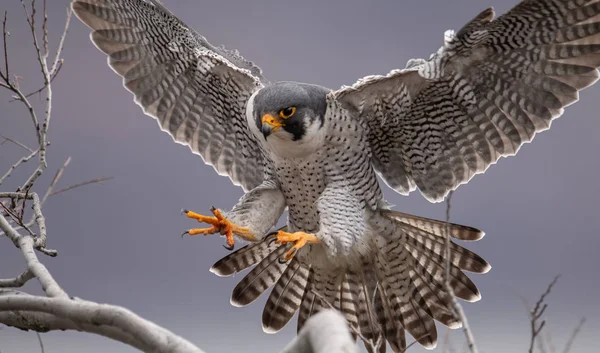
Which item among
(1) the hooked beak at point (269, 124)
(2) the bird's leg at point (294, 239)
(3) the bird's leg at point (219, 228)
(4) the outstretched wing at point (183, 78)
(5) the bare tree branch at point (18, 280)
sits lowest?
(5) the bare tree branch at point (18, 280)

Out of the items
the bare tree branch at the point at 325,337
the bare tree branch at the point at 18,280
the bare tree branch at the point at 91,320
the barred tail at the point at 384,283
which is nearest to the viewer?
the bare tree branch at the point at 325,337

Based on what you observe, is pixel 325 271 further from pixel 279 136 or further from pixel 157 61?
pixel 157 61

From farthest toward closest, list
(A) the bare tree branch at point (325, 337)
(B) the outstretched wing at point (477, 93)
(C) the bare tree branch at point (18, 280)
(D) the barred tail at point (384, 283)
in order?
(D) the barred tail at point (384, 283)
(B) the outstretched wing at point (477, 93)
(C) the bare tree branch at point (18, 280)
(A) the bare tree branch at point (325, 337)

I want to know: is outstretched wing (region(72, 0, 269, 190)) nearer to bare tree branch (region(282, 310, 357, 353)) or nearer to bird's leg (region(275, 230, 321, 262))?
bird's leg (region(275, 230, 321, 262))

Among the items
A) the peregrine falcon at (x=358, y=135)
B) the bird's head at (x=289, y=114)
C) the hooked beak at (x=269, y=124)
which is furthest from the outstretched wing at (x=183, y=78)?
the hooked beak at (x=269, y=124)

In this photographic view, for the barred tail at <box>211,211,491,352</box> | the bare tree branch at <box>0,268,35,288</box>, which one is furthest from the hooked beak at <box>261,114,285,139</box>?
the bare tree branch at <box>0,268,35,288</box>

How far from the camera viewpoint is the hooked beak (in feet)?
12.6

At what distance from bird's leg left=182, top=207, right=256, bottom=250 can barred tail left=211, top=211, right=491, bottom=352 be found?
0.55 meters

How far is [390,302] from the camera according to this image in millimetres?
4621

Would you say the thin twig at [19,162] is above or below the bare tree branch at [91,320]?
above

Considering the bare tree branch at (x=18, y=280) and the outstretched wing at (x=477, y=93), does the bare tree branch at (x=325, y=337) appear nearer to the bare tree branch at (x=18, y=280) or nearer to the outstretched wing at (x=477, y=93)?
the bare tree branch at (x=18, y=280)

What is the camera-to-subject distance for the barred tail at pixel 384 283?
4480 mm

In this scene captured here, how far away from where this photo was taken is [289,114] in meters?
3.92

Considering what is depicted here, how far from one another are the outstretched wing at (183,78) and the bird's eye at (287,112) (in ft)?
2.08
